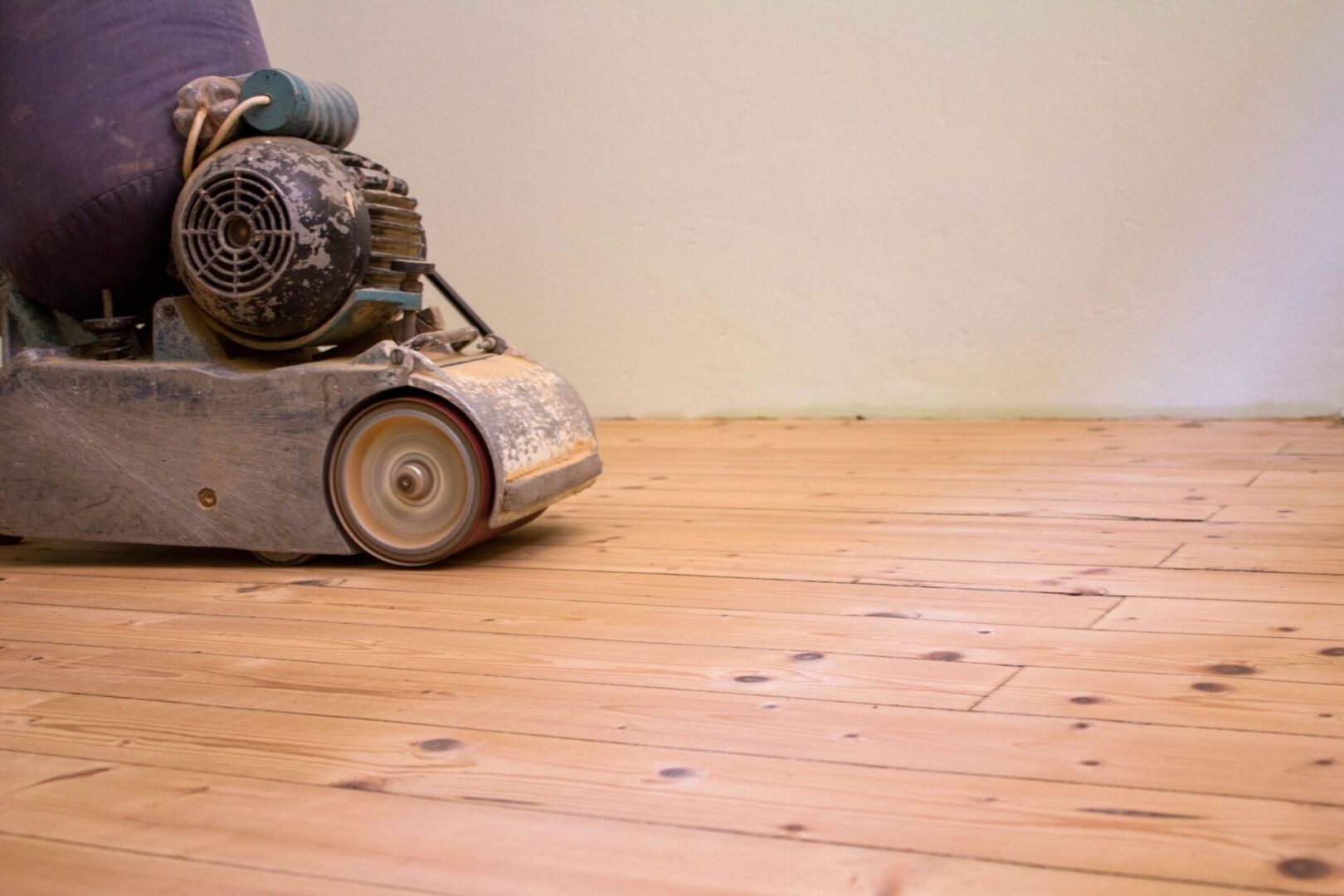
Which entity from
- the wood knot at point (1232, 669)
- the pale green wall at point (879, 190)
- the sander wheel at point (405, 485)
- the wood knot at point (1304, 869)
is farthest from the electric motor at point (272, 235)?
the pale green wall at point (879, 190)

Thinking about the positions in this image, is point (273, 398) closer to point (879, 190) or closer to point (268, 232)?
point (268, 232)

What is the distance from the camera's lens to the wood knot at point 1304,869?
839 millimetres

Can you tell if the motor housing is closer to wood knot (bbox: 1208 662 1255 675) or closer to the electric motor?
the electric motor

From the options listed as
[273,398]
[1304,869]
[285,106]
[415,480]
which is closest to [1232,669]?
[1304,869]

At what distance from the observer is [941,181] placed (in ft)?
11.0

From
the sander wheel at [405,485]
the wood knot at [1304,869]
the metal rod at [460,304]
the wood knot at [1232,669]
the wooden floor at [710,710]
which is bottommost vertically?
the wood knot at [1232,669]

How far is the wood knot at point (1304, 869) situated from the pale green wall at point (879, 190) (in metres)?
2.50

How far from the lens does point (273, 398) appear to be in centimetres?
188

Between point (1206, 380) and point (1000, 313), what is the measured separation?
0.51m

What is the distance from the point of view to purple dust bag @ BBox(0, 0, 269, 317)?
6.13ft

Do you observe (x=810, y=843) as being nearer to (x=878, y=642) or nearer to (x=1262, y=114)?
(x=878, y=642)

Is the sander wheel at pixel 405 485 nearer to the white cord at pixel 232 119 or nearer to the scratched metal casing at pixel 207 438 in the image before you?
the scratched metal casing at pixel 207 438

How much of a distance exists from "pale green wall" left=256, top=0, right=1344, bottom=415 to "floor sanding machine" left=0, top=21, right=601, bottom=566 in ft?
5.44

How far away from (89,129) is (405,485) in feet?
2.17
